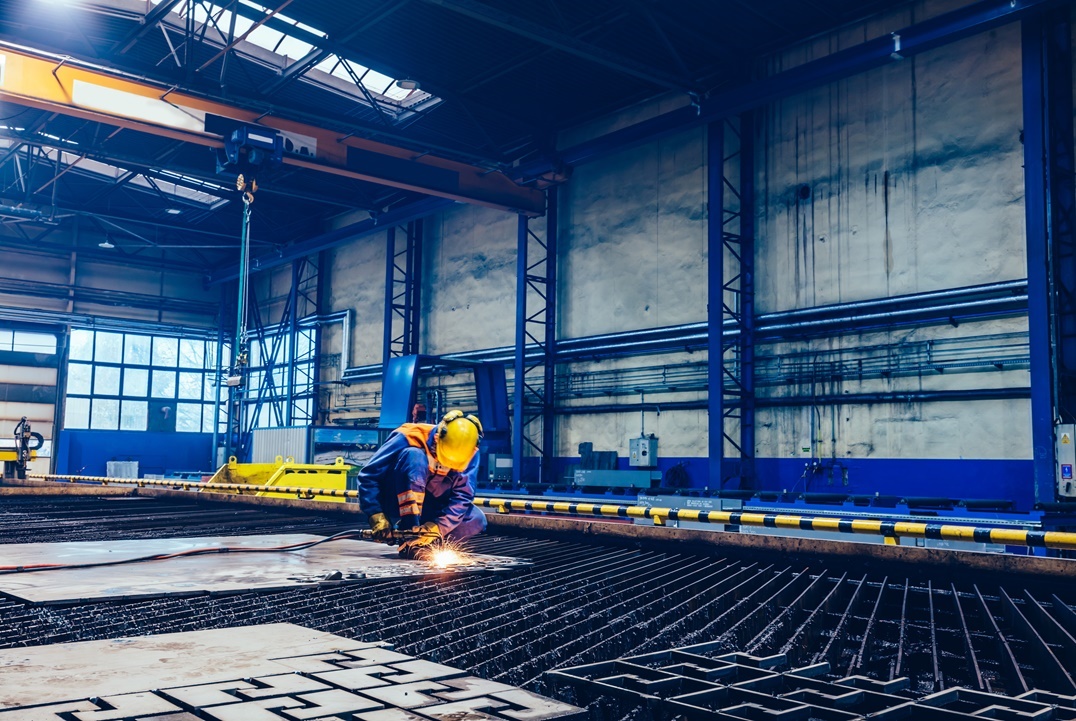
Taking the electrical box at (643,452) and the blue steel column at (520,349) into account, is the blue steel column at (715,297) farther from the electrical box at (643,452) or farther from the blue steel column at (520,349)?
Answer: the blue steel column at (520,349)

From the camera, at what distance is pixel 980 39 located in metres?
11.7

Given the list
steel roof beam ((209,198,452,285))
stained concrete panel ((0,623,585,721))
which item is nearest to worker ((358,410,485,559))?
stained concrete panel ((0,623,585,721))

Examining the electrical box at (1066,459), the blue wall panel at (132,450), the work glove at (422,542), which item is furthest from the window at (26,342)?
the electrical box at (1066,459)

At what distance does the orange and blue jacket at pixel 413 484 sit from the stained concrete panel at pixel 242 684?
2.42m

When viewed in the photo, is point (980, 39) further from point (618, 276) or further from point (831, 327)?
point (618, 276)

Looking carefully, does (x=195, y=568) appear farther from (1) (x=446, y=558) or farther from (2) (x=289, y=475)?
(2) (x=289, y=475)

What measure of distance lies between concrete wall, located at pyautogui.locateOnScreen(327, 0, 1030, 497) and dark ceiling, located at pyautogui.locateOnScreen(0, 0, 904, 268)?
882 mm

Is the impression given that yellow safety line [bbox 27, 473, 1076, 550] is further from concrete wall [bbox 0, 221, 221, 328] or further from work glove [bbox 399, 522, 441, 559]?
concrete wall [bbox 0, 221, 221, 328]

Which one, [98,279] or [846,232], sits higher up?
[98,279]

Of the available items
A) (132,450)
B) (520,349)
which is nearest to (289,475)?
(520,349)

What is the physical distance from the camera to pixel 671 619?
11.0 ft

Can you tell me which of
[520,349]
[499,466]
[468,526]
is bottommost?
[468,526]

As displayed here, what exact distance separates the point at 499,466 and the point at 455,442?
11.3 m

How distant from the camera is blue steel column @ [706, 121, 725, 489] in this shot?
525 inches
